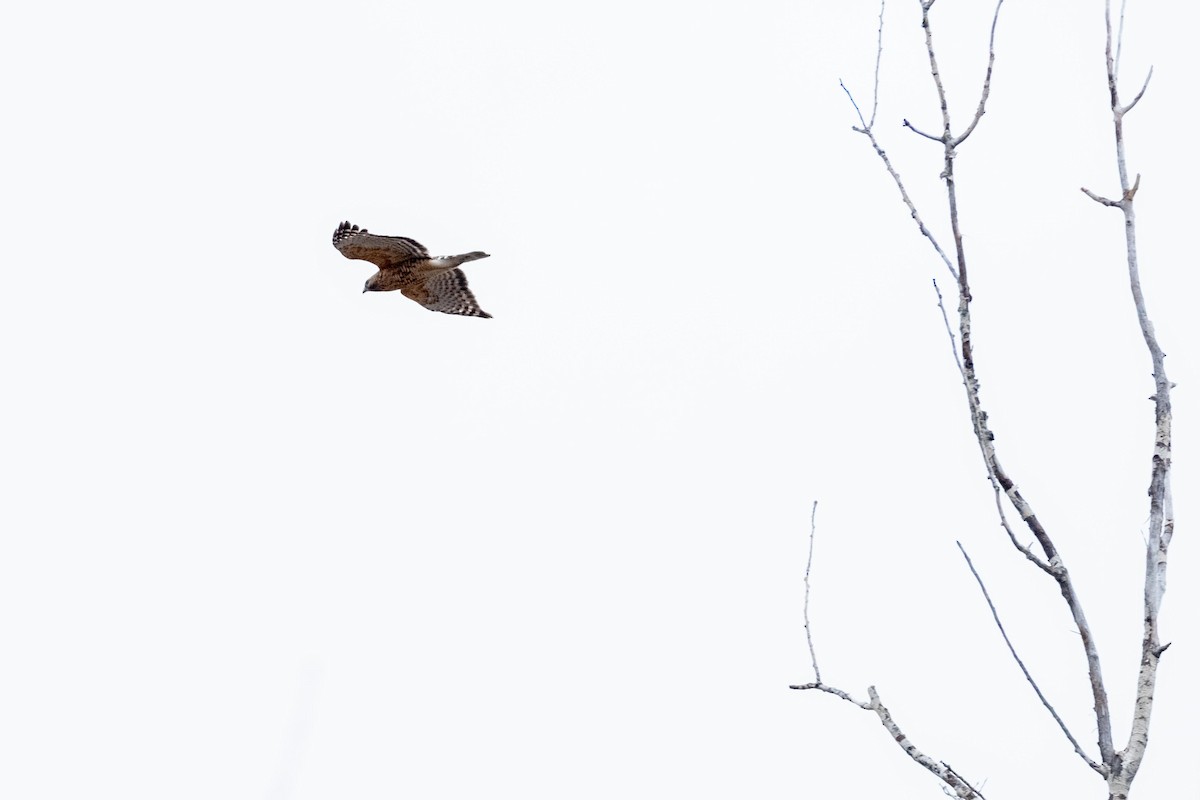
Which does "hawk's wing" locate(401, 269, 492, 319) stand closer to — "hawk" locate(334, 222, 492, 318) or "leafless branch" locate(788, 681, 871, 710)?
"hawk" locate(334, 222, 492, 318)

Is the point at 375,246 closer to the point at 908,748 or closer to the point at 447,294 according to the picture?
the point at 447,294

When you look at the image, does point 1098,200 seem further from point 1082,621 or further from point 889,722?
point 889,722

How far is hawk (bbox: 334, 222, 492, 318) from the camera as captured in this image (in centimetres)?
1284

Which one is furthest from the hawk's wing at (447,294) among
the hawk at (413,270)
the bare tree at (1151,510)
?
the bare tree at (1151,510)

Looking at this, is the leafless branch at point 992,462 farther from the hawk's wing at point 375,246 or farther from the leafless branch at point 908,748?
the hawk's wing at point 375,246

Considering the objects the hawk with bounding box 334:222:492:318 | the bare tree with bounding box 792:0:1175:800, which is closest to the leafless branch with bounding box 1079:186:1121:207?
the bare tree with bounding box 792:0:1175:800

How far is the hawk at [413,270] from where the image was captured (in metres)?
12.8

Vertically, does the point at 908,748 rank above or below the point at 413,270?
below

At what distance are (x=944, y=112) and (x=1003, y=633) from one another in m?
1.37

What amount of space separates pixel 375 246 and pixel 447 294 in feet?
4.66

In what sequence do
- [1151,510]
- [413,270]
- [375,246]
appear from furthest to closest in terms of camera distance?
[413,270], [375,246], [1151,510]

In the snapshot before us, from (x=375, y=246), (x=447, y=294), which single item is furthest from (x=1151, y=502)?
(x=447, y=294)

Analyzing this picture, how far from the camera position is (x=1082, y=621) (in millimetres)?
3635

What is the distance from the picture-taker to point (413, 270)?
44.2 feet
